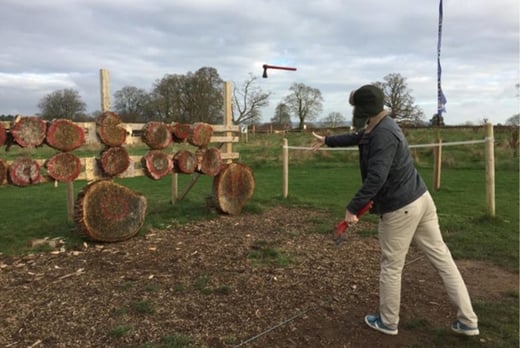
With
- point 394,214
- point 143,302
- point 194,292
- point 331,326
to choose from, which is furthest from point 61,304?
point 394,214

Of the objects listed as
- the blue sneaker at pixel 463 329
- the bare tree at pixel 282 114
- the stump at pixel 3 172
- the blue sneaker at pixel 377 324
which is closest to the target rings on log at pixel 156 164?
the stump at pixel 3 172

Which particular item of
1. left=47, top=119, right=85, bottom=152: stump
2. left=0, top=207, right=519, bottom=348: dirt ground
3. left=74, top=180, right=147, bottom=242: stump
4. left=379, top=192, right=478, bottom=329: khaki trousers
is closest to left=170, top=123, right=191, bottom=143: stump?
left=74, top=180, right=147, bottom=242: stump

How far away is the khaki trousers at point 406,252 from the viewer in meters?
3.27

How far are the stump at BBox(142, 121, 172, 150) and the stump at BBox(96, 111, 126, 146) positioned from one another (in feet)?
1.42

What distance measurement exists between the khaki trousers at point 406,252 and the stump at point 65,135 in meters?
4.40

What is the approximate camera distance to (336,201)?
9.77 metres

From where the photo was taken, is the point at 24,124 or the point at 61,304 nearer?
the point at 61,304

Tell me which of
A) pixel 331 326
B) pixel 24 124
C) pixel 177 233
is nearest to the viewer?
pixel 331 326

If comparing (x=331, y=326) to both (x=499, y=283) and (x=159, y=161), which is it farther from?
(x=159, y=161)

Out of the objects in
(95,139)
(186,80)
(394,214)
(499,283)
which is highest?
(186,80)

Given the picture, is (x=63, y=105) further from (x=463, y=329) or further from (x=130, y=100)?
(x=463, y=329)

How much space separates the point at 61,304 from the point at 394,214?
3088mm

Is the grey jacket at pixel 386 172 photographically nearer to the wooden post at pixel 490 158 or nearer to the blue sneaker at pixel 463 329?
the blue sneaker at pixel 463 329

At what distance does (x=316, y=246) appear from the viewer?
19.6 ft
